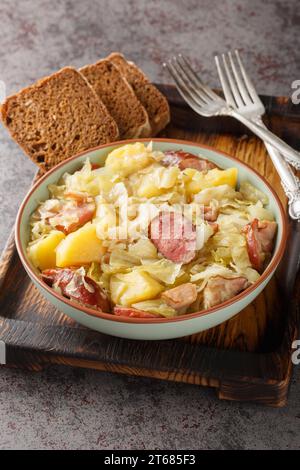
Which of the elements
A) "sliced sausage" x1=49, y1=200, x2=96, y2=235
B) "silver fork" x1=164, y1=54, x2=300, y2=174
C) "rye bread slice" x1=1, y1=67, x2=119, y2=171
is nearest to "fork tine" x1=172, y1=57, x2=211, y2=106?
"silver fork" x1=164, y1=54, x2=300, y2=174

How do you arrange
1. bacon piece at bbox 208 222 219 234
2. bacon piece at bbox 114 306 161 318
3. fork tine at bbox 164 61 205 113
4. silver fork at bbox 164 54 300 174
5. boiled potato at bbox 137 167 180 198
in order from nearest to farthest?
bacon piece at bbox 114 306 161 318
bacon piece at bbox 208 222 219 234
boiled potato at bbox 137 167 180 198
silver fork at bbox 164 54 300 174
fork tine at bbox 164 61 205 113

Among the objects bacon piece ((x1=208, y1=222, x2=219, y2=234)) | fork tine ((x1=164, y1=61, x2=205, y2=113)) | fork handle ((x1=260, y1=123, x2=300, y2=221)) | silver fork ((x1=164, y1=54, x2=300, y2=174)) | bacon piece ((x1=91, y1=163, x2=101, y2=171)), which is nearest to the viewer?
bacon piece ((x1=208, y1=222, x2=219, y2=234))

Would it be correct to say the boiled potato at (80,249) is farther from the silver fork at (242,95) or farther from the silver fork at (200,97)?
the silver fork at (200,97)

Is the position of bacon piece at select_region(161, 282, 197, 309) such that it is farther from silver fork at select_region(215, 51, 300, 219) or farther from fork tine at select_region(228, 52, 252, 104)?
fork tine at select_region(228, 52, 252, 104)

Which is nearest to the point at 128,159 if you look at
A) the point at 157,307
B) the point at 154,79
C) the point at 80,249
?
the point at 80,249

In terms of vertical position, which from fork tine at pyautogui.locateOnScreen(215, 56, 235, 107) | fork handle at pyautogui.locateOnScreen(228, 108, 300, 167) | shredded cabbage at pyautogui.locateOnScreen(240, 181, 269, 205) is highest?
fork tine at pyautogui.locateOnScreen(215, 56, 235, 107)

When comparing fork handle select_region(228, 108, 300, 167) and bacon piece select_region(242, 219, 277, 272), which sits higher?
fork handle select_region(228, 108, 300, 167)

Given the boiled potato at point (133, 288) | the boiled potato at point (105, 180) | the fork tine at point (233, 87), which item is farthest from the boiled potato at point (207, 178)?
the fork tine at point (233, 87)

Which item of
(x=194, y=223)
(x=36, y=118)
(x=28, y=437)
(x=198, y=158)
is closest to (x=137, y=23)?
(x=36, y=118)
